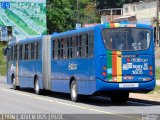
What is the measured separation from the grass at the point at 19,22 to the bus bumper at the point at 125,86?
37177 mm

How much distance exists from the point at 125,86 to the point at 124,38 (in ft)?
5.82

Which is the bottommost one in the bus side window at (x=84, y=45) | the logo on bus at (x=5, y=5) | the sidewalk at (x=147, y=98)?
the sidewalk at (x=147, y=98)

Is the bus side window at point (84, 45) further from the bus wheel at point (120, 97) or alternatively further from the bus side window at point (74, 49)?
the bus wheel at point (120, 97)

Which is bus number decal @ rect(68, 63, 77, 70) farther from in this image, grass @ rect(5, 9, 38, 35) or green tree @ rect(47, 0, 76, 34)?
green tree @ rect(47, 0, 76, 34)

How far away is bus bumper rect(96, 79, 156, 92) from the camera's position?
2033 cm

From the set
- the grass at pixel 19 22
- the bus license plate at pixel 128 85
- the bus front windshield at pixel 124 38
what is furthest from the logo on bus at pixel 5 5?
the bus license plate at pixel 128 85

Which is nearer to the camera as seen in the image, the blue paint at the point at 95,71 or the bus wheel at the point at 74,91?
the blue paint at the point at 95,71

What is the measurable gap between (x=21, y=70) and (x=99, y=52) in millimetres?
11073

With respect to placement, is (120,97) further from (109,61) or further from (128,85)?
(109,61)

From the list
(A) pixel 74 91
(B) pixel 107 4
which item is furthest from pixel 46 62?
(B) pixel 107 4

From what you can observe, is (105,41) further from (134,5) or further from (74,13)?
(134,5)

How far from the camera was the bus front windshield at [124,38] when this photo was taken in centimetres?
2077

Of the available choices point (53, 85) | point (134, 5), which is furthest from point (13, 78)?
point (134, 5)

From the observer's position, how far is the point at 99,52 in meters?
20.6
